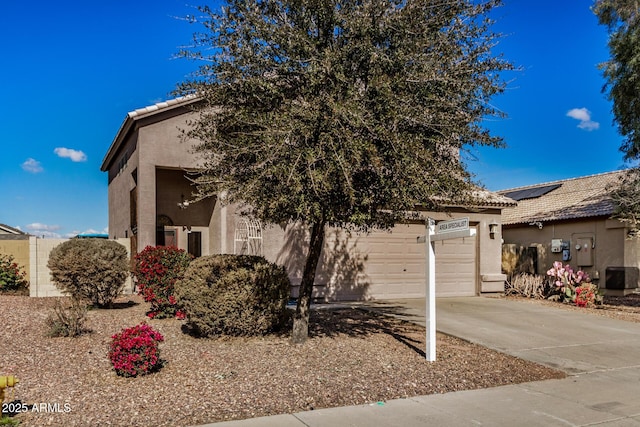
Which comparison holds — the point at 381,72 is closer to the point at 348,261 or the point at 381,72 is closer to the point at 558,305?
the point at 348,261

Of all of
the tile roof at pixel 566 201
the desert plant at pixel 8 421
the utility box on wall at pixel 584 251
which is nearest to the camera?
the desert plant at pixel 8 421

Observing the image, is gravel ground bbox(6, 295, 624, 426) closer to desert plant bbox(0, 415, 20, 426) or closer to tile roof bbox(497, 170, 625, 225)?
desert plant bbox(0, 415, 20, 426)

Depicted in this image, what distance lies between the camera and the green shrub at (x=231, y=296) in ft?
28.3

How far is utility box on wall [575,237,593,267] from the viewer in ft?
65.9

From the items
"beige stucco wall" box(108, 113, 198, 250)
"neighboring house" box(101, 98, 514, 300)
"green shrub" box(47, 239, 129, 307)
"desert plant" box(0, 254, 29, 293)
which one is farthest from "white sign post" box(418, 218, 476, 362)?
"desert plant" box(0, 254, 29, 293)

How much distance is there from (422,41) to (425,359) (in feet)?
15.1

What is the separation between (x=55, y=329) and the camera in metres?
8.74

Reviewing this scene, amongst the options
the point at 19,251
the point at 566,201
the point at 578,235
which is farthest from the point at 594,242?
the point at 19,251

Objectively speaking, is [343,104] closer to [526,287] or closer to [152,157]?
[152,157]

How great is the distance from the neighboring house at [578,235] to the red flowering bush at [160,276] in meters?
13.1

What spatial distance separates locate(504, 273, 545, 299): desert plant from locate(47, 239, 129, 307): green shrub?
11615mm

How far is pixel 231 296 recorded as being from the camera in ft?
28.3

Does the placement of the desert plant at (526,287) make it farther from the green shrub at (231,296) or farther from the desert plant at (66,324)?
the desert plant at (66,324)

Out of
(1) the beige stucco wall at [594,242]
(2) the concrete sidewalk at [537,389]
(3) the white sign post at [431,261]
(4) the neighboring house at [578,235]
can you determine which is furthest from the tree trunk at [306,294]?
(1) the beige stucco wall at [594,242]
